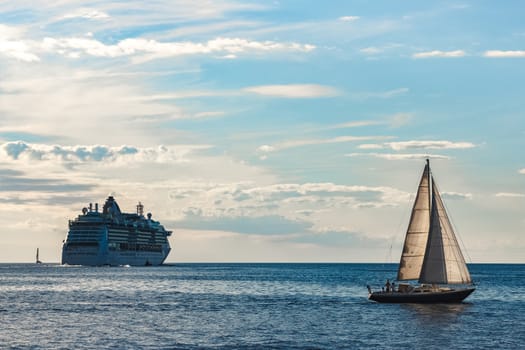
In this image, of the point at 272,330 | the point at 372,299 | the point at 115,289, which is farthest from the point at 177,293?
the point at 272,330

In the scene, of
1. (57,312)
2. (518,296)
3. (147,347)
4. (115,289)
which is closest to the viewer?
(147,347)

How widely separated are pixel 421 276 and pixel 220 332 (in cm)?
2731

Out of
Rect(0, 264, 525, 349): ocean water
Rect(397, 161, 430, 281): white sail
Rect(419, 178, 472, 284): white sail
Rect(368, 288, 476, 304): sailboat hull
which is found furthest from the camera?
Rect(368, 288, 476, 304): sailboat hull

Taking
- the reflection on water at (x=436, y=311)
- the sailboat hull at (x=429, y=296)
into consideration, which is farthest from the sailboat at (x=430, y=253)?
the reflection on water at (x=436, y=311)

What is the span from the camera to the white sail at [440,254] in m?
81.4

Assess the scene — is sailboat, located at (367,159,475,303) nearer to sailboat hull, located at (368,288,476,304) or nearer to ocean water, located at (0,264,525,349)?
sailboat hull, located at (368,288,476,304)

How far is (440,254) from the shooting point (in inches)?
3199

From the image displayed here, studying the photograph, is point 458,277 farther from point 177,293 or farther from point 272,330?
point 177,293

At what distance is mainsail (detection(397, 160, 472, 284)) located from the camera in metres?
81.4

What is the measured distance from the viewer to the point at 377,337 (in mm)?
59438

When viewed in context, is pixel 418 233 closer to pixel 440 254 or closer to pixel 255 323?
pixel 440 254

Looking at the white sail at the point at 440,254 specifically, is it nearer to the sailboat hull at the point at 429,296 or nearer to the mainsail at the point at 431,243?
the mainsail at the point at 431,243

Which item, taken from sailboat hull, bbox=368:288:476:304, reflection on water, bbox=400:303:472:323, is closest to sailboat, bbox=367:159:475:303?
sailboat hull, bbox=368:288:476:304

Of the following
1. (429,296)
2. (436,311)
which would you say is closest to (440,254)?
(429,296)
